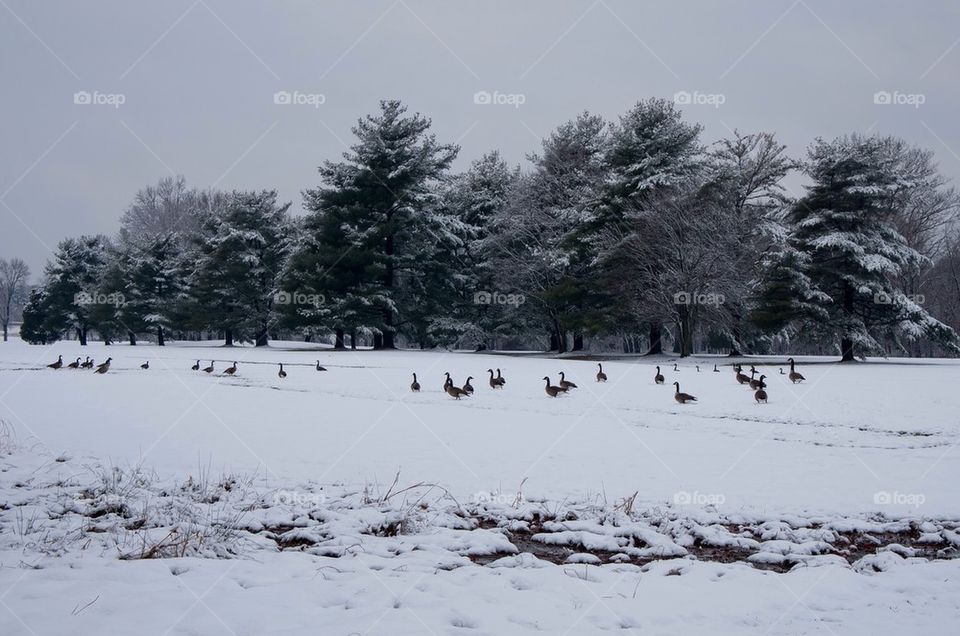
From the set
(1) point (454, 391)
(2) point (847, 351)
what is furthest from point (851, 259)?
(1) point (454, 391)

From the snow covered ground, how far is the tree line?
18643 mm

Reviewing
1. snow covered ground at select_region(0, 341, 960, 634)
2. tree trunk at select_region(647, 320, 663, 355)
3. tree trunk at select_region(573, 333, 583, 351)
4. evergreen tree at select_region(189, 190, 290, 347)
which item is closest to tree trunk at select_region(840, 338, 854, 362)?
tree trunk at select_region(647, 320, 663, 355)

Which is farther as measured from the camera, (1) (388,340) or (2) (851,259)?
(1) (388,340)

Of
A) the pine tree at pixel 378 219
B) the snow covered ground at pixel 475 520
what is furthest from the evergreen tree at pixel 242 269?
the snow covered ground at pixel 475 520

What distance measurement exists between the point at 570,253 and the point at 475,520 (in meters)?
32.5

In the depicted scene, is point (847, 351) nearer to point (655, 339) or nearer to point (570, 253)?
point (655, 339)

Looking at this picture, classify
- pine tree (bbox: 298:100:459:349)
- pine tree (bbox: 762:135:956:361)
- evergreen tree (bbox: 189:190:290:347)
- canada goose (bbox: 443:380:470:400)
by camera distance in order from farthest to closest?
evergreen tree (bbox: 189:190:290:347) < pine tree (bbox: 298:100:459:349) < pine tree (bbox: 762:135:956:361) < canada goose (bbox: 443:380:470:400)

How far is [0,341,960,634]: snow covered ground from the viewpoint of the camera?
4445 mm

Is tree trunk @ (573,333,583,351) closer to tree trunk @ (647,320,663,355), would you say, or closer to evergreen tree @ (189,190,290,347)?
tree trunk @ (647,320,663,355)

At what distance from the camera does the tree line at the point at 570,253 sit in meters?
32.5

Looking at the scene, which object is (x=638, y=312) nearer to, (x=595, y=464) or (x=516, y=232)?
(x=516, y=232)

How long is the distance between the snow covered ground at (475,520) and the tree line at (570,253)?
18.6 m

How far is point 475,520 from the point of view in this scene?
713 centimetres

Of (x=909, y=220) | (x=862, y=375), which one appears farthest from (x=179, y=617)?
(x=909, y=220)
